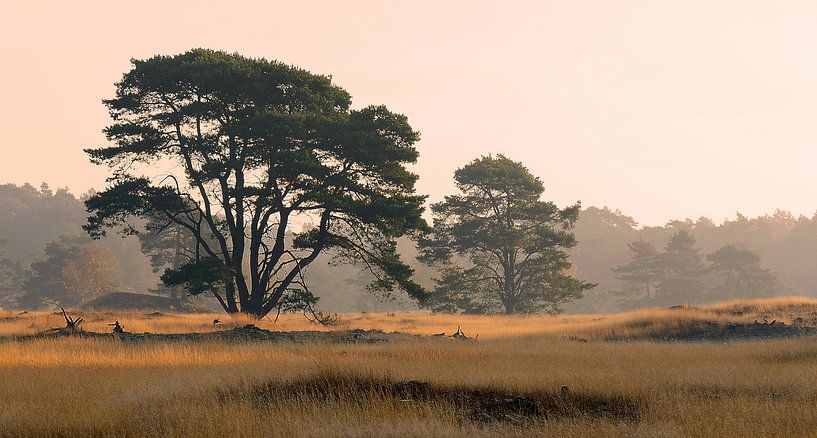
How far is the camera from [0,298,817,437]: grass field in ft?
29.1

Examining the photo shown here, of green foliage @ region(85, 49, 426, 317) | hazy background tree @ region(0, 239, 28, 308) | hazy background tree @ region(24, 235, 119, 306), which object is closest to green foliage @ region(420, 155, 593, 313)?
green foliage @ region(85, 49, 426, 317)

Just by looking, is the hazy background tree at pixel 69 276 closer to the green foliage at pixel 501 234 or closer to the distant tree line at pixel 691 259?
the green foliage at pixel 501 234

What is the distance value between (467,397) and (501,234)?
130ft

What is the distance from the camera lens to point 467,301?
169 feet

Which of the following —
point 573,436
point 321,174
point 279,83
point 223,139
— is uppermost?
point 279,83

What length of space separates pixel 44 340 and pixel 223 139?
528 inches

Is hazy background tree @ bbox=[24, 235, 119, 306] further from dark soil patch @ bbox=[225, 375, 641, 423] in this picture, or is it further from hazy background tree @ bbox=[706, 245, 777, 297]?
dark soil patch @ bbox=[225, 375, 641, 423]

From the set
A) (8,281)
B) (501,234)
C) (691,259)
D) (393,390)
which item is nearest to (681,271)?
(691,259)

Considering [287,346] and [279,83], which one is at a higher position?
[279,83]

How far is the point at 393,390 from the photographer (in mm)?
11703

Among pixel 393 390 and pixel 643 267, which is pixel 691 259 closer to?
pixel 643 267

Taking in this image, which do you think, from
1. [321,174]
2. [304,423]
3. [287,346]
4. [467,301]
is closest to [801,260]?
[467,301]

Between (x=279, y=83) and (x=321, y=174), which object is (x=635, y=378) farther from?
(x=279, y=83)

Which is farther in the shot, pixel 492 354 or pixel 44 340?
pixel 44 340
